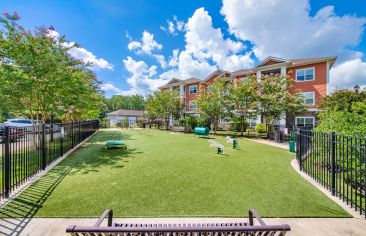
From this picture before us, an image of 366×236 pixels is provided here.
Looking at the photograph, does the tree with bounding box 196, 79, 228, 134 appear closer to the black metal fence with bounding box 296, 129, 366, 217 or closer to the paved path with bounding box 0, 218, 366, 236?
the black metal fence with bounding box 296, 129, 366, 217

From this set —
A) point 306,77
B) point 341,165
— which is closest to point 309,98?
point 306,77

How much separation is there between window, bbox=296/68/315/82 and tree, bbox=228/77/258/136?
7.38 meters

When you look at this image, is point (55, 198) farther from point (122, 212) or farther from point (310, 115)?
point (310, 115)

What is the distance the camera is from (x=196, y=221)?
145 inches

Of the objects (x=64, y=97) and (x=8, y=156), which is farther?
(x=64, y=97)

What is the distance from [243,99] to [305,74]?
390 inches

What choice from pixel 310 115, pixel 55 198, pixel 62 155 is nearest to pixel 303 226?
pixel 55 198

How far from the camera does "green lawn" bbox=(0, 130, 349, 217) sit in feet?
13.4

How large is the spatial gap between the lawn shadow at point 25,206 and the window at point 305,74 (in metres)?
27.2

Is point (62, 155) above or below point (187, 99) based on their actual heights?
below

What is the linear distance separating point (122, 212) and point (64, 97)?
443 inches

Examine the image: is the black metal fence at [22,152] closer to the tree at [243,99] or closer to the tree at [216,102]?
the tree at [216,102]

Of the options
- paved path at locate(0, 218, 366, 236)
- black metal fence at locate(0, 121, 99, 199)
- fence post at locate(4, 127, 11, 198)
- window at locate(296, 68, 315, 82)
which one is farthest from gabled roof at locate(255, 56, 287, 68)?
fence post at locate(4, 127, 11, 198)

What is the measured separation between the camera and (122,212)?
4.01 m
